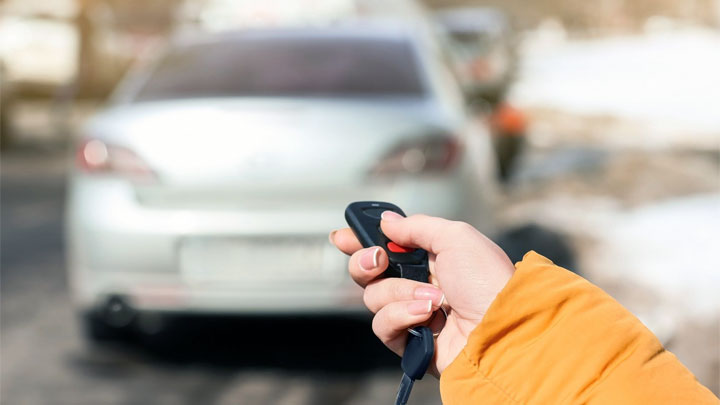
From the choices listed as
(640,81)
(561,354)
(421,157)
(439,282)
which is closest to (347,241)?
(439,282)

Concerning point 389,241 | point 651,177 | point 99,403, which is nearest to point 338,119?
point 99,403

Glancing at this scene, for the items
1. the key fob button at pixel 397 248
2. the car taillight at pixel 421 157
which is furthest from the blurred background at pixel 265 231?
the key fob button at pixel 397 248

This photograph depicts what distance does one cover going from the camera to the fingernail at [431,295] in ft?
5.55

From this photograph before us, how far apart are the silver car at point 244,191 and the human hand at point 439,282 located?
2482mm

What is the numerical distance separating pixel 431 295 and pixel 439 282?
8 cm

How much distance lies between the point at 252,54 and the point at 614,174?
566 centimetres

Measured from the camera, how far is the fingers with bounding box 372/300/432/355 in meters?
1.69

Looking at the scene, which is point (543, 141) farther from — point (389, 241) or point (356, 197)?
point (389, 241)

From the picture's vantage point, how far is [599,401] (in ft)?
4.63

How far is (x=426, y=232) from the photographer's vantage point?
1.78 m

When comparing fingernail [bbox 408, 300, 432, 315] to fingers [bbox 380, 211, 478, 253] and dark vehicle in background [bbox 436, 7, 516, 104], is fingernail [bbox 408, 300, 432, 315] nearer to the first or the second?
fingers [bbox 380, 211, 478, 253]

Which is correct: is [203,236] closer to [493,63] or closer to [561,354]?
[561,354]

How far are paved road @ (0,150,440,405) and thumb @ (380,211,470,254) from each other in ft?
8.55

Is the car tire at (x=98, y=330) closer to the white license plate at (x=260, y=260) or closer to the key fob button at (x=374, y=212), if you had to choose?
the white license plate at (x=260, y=260)
